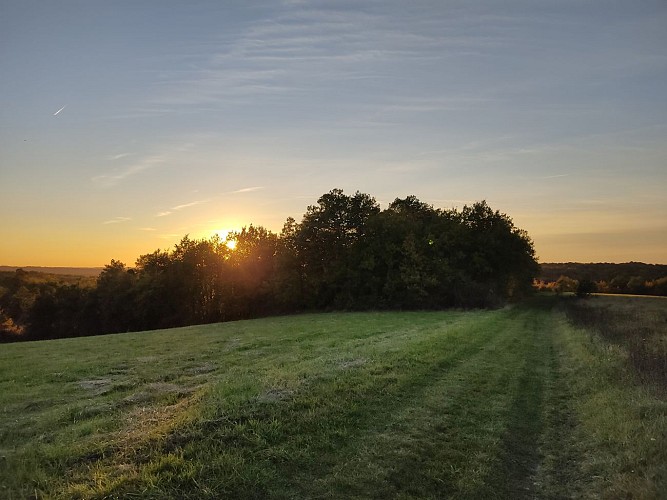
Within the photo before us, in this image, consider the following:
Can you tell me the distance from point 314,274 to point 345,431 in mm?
56438

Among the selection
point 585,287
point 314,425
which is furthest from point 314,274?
point 314,425

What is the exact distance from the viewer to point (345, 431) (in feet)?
31.4

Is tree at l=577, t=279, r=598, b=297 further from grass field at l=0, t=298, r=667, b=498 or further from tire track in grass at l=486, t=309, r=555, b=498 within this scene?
tire track in grass at l=486, t=309, r=555, b=498

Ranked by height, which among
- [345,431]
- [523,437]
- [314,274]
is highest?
[314,274]

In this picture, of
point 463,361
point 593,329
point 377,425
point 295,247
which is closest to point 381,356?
point 463,361

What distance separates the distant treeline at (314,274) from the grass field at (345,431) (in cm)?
4345

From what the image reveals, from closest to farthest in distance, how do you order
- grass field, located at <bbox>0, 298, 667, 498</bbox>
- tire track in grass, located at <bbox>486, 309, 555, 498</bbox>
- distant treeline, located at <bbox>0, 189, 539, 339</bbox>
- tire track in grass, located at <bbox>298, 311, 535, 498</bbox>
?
grass field, located at <bbox>0, 298, 667, 498</bbox> → tire track in grass, located at <bbox>298, 311, 535, 498</bbox> → tire track in grass, located at <bbox>486, 309, 555, 498</bbox> → distant treeline, located at <bbox>0, 189, 539, 339</bbox>

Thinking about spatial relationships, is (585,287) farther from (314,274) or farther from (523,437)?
(523,437)

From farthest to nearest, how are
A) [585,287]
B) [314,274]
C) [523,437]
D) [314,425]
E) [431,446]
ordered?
[585,287]
[314,274]
[523,437]
[314,425]
[431,446]

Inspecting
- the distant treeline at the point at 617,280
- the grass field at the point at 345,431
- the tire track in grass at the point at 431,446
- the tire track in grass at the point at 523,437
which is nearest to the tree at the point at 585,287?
the distant treeline at the point at 617,280

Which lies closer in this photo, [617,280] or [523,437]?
[523,437]

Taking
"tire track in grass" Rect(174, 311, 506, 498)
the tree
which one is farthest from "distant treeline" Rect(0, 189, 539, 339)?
"tire track in grass" Rect(174, 311, 506, 498)

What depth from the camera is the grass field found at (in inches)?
289

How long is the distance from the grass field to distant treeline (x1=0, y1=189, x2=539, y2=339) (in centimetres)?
4345
